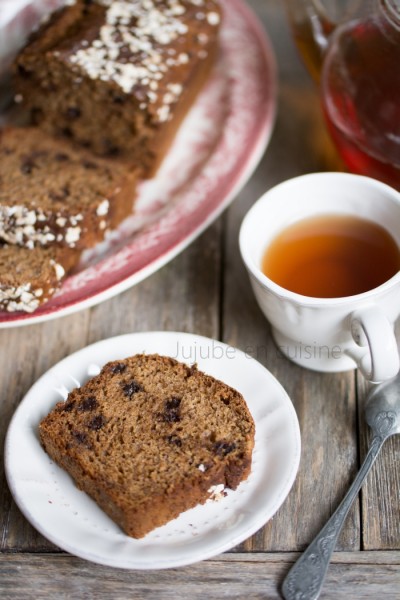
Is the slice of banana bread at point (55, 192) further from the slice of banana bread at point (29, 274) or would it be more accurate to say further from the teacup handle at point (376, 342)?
the teacup handle at point (376, 342)

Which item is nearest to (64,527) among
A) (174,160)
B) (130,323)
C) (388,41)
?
(130,323)

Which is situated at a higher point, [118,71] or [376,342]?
[118,71]

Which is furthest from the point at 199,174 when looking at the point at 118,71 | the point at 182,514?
the point at 182,514

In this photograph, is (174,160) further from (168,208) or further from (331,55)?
(331,55)

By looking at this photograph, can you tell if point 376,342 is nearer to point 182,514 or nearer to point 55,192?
point 182,514

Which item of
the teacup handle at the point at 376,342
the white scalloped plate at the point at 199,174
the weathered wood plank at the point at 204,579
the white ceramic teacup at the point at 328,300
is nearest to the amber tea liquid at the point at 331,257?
the white ceramic teacup at the point at 328,300

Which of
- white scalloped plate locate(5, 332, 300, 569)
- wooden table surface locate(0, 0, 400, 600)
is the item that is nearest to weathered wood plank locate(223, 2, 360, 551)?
wooden table surface locate(0, 0, 400, 600)

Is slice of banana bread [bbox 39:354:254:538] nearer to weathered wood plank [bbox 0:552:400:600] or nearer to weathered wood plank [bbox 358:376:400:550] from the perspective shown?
weathered wood plank [bbox 0:552:400:600]
